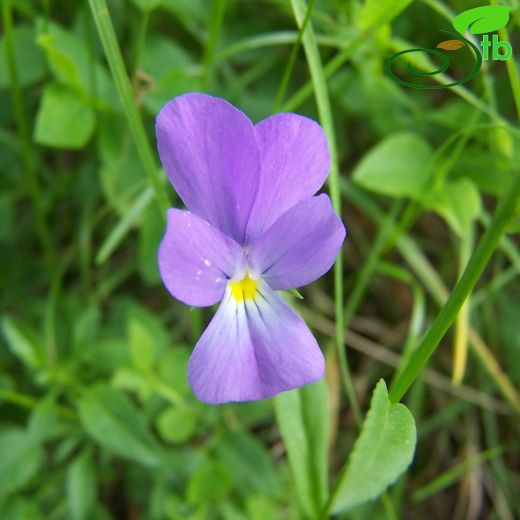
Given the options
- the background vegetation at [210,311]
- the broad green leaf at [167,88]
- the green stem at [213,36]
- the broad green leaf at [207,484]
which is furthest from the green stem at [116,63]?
the broad green leaf at [207,484]

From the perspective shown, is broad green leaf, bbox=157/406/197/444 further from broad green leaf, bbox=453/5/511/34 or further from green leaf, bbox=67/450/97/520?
broad green leaf, bbox=453/5/511/34

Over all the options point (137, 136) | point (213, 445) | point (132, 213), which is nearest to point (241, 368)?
point (137, 136)

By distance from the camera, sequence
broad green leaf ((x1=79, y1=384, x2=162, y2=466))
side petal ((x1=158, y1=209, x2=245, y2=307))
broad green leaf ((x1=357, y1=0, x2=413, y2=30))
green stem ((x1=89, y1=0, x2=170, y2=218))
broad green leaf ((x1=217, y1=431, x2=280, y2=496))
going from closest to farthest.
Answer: side petal ((x1=158, y1=209, x2=245, y2=307)), green stem ((x1=89, y1=0, x2=170, y2=218)), broad green leaf ((x1=357, y1=0, x2=413, y2=30)), broad green leaf ((x1=79, y1=384, x2=162, y2=466)), broad green leaf ((x1=217, y1=431, x2=280, y2=496))

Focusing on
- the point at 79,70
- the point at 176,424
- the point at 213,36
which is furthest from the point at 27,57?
the point at 176,424

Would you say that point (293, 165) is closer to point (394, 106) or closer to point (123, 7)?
point (394, 106)

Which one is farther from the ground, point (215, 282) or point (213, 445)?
point (215, 282)

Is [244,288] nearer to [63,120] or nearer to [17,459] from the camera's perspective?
[63,120]

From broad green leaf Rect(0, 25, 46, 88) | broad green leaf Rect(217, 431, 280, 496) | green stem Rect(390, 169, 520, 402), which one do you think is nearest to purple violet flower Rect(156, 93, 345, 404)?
green stem Rect(390, 169, 520, 402)
